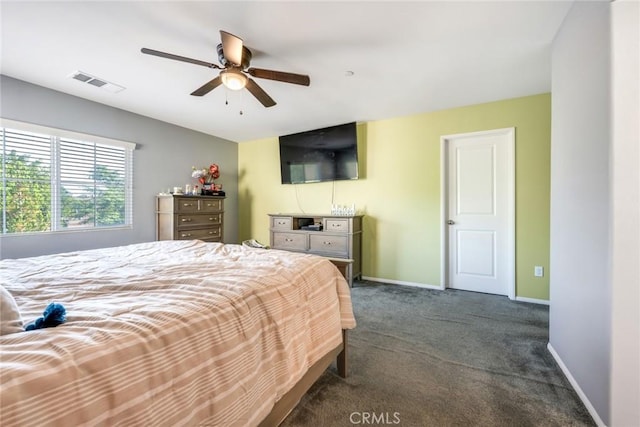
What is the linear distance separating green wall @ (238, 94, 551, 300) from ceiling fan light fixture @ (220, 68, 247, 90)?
237 cm

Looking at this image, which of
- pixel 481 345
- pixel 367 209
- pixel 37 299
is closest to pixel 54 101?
pixel 37 299

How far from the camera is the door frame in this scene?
3213 mm

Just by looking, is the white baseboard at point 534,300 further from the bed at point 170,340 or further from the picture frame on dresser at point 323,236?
the bed at point 170,340

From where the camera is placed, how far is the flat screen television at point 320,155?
13.3ft

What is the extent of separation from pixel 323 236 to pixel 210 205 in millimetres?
1848

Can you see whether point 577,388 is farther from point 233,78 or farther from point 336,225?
point 233,78

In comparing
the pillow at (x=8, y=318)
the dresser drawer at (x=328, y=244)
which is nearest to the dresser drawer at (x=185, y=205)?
the dresser drawer at (x=328, y=244)

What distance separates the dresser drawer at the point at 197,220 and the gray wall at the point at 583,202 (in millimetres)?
4088

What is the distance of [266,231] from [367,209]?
6.68 feet

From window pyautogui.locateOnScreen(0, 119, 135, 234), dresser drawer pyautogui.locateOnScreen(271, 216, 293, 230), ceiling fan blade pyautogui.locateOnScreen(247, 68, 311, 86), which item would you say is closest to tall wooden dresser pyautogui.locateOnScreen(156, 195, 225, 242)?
window pyautogui.locateOnScreen(0, 119, 135, 234)

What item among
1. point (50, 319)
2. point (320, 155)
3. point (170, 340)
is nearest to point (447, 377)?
point (170, 340)

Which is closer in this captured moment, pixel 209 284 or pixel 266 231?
pixel 209 284

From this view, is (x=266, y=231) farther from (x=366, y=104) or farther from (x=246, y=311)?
(x=246, y=311)

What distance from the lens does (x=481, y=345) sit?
7.08 ft
